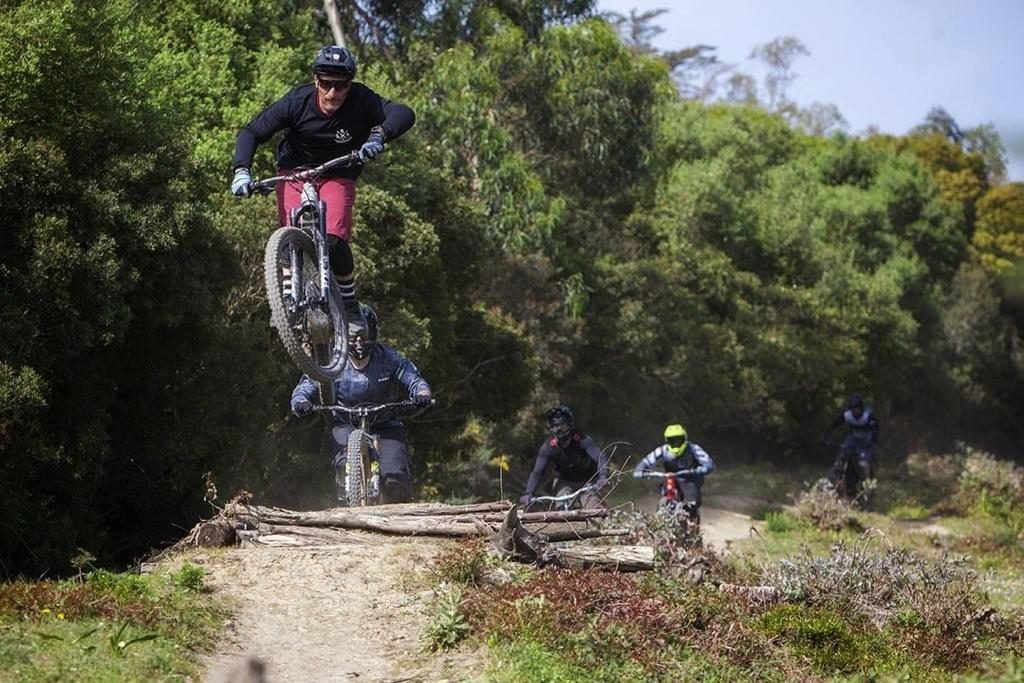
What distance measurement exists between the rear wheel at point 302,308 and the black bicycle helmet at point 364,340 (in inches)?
17.6

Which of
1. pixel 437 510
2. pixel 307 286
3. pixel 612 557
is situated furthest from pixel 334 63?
pixel 612 557

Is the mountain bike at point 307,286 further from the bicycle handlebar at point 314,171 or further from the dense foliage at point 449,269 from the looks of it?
the dense foliage at point 449,269

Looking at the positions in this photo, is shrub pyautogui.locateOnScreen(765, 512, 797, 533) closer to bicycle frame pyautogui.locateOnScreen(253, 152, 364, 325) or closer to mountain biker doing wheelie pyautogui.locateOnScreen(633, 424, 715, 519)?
mountain biker doing wheelie pyautogui.locateOnScreen(633, 424, 715, 519)

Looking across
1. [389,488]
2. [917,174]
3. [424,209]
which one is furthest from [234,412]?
[917,174]

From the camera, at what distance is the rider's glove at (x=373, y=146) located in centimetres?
1025

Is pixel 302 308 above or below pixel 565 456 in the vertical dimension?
above

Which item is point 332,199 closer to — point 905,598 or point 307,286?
point 307,286

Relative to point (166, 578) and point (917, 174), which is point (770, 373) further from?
point (166, 578)

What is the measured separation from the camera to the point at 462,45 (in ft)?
86.4

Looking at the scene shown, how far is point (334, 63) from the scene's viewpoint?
10188 mm

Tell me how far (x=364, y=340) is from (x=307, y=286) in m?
1.02

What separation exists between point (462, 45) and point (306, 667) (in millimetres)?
19779

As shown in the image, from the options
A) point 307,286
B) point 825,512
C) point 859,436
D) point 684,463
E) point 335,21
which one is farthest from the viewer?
point 859,436

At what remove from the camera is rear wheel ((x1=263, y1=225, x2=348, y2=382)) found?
10.1 metres
